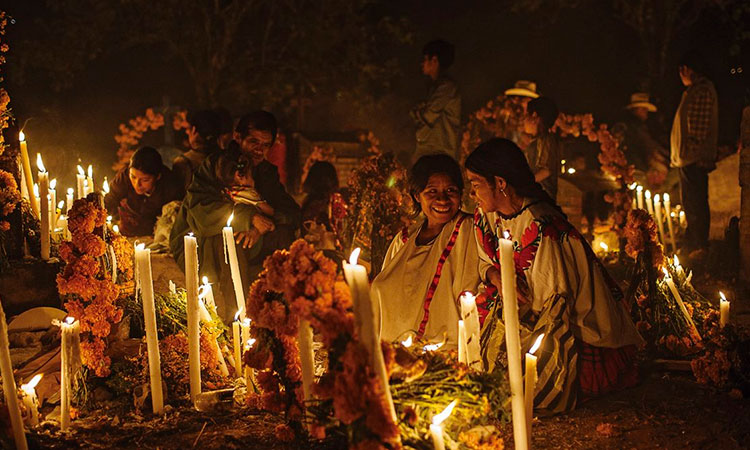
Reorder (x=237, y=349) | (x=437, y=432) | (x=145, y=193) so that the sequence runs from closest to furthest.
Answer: (x=437, y=432) < (x=237, y=349) < (x=145, y=193)

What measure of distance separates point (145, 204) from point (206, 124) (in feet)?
3.45

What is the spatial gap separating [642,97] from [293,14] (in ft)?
22.2

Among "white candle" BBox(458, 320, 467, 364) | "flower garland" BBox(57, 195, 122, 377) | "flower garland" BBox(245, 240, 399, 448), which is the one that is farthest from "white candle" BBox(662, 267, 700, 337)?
"flower garland" BBox(57, 195, 122, 377)

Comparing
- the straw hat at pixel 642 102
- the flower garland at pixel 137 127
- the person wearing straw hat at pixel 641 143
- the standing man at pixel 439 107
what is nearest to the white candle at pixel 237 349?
the standing man at pixel 439 107

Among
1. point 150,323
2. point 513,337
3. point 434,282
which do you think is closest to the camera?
point 513,337

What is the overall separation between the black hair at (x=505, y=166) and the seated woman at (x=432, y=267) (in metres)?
0.28

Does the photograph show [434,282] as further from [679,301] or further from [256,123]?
[256,123]

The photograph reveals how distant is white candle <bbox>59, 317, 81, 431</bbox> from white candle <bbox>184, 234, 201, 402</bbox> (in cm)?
58

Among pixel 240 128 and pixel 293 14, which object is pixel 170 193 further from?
pixel 293 14

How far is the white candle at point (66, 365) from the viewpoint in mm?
3711

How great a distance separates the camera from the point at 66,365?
3723 mm

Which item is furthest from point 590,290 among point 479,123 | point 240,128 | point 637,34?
point 637,34

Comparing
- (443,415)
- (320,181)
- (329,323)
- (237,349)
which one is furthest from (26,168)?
(443,415)

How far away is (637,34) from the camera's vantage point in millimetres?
16234
